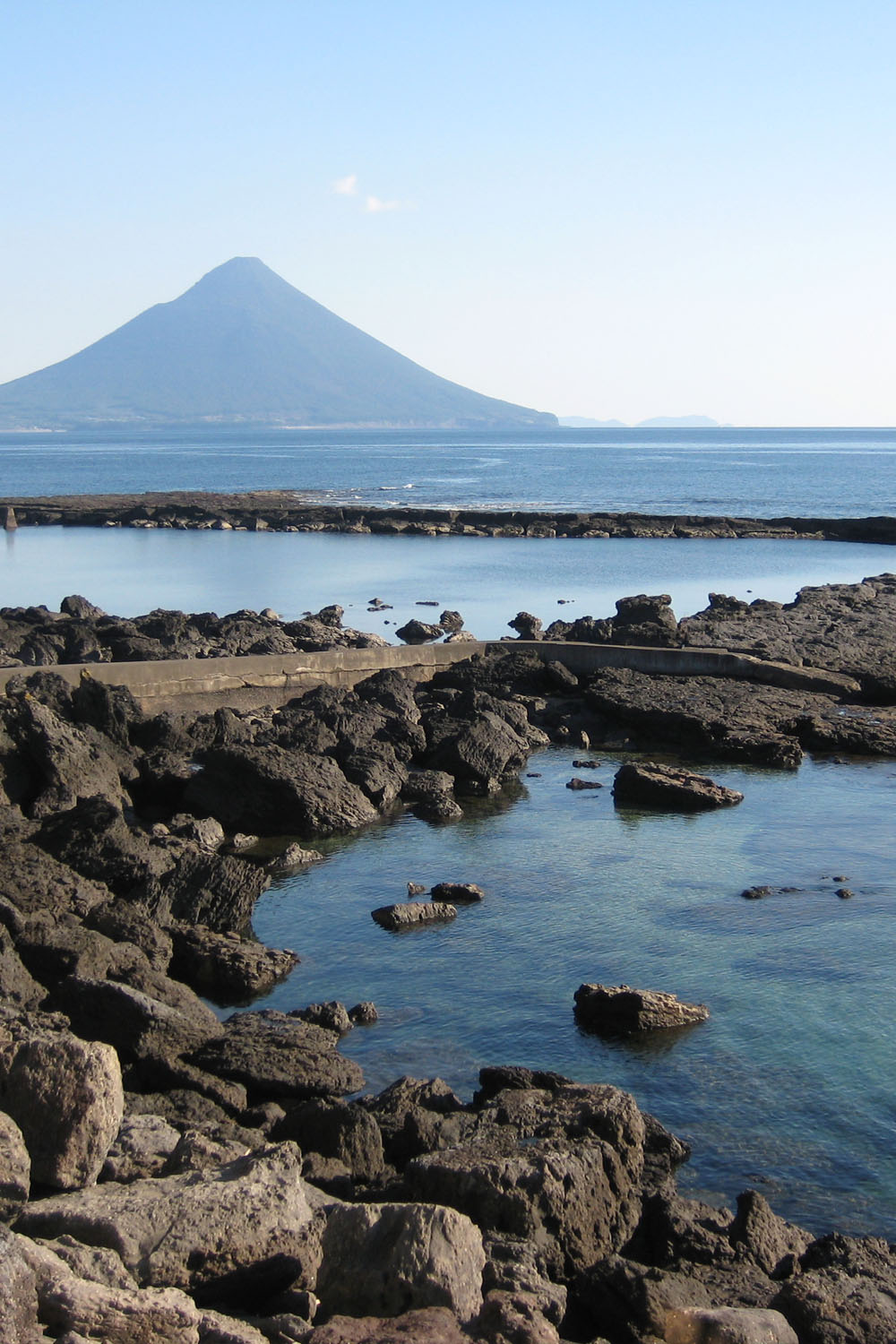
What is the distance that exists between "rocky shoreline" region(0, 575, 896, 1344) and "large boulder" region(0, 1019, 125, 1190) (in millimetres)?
16

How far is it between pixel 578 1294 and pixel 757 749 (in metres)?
16.3

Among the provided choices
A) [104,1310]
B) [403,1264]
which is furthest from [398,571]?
[104,1310]

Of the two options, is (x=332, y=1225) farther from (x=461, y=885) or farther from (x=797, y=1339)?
(x=461, y=885)

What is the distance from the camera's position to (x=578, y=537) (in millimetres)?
70500

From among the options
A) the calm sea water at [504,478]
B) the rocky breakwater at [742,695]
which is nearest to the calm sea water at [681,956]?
the rocky breakwater at [742,695]

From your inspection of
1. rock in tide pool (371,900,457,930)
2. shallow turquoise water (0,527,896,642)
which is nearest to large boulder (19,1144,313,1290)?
rock in tide pool (371,900,457,930)

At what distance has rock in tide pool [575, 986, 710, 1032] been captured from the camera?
12055mm

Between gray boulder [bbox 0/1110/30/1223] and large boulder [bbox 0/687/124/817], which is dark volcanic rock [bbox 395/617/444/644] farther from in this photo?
gray boulder [bbox 0/1110/30/1223]

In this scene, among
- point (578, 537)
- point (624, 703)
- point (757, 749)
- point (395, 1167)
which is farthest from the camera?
point (578, 537)

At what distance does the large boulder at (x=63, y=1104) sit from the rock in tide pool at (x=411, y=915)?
6692 mm

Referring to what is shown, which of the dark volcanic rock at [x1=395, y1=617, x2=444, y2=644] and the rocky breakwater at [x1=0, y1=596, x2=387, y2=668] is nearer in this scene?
the rocky breakwater at [x1=0, y1=596, x2=387, y2=668]

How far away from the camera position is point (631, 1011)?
12062 millimetres

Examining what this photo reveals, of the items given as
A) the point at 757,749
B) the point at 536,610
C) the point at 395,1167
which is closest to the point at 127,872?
the point at 395,1167

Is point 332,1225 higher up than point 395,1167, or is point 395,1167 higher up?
point 332,1225
